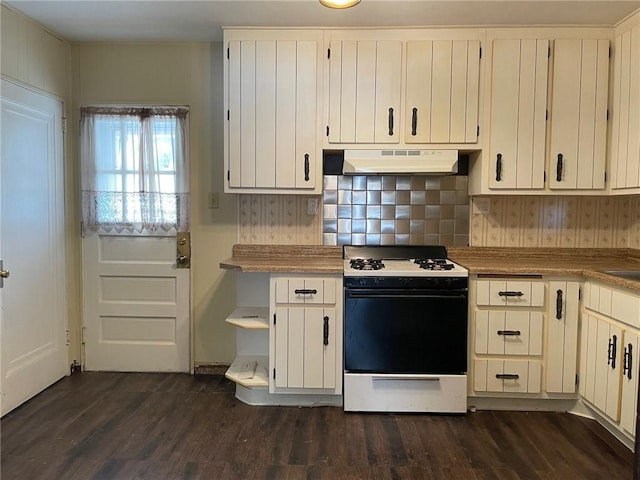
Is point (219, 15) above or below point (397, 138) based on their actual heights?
above

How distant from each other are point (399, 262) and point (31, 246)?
2327 mm

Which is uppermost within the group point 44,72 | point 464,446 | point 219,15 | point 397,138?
point 219,15

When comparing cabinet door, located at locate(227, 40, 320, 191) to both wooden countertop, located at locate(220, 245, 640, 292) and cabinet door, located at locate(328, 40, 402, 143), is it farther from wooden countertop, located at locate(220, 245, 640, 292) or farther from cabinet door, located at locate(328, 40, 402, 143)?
wooden countertop, located at locate(220, 245, 640, 292)

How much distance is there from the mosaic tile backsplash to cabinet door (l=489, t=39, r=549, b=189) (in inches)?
14.7

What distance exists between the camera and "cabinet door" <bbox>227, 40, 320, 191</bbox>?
282 cm

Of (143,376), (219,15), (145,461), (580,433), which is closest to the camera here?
(145,461)

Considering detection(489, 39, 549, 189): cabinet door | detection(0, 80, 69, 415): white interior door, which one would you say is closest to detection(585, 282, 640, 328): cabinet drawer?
detection(489, 39, 549, 189): cabinet door

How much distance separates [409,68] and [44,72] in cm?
235

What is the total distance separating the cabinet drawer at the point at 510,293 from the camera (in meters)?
2.58

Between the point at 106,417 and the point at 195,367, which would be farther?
the point at 195,367

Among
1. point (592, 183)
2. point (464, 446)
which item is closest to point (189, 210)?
point (464, 446)

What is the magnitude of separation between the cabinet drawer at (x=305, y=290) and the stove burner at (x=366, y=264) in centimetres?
20

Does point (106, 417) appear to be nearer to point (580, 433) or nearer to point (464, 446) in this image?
point (464, 446)

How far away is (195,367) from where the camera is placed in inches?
129
